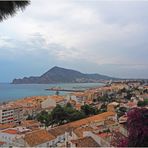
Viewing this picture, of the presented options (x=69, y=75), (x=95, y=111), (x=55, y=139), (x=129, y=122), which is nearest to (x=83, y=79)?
(x=69, y=75)

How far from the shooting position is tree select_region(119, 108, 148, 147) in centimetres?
254

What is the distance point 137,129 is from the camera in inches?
101

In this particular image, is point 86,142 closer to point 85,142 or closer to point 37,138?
point 85,142

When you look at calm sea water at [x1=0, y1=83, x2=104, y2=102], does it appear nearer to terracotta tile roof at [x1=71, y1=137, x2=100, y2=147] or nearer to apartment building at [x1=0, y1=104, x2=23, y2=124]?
apartment building at [x1=0, y1=104, x2=23, y2=124]

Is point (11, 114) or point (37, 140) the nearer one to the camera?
point (37, 140)

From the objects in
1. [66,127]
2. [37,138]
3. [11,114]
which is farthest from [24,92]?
[37,138]

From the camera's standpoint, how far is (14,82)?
118 m

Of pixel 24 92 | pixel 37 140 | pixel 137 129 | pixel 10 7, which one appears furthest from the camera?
pixel 24 92

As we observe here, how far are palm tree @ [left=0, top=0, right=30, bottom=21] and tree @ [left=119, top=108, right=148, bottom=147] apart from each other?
4.49ft

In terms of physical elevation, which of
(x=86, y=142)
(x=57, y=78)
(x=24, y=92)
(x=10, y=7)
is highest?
(x=57, y=78)

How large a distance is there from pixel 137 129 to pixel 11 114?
2680cm

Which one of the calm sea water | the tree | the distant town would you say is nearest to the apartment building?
the distant town

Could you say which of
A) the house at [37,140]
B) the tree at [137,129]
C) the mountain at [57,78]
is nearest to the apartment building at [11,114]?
the house at [37,140]

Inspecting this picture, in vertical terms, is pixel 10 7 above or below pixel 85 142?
above
